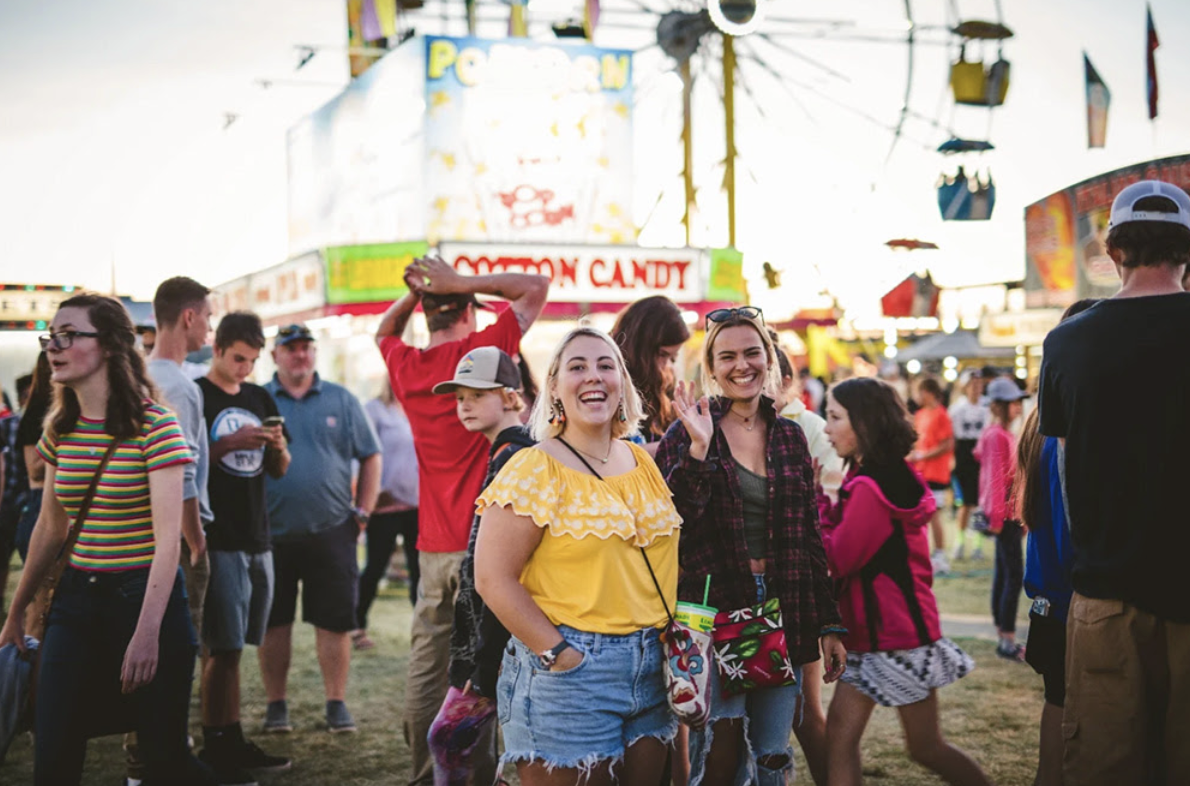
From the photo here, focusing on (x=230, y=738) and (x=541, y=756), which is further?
(x=230, y=738)

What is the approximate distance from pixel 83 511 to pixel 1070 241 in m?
21.6

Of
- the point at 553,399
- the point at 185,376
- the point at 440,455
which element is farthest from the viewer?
the point at 185,376

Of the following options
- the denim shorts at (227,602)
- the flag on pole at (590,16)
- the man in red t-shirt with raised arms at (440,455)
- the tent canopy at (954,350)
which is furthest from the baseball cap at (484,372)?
the tent canopy at (954,350)

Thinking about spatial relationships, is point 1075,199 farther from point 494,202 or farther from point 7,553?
point 7,553

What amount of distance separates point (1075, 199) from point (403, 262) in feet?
50.3

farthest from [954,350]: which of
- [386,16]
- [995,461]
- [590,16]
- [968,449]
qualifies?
[995,461]

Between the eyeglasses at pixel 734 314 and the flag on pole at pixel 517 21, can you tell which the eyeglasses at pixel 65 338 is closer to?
the eyeglasses at pixel 734 314

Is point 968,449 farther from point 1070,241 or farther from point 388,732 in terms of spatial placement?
point 1070,241

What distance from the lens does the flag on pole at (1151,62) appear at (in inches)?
625

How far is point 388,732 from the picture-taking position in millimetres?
5672

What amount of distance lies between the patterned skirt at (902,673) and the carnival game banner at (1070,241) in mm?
16406

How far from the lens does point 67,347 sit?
3.44 meters

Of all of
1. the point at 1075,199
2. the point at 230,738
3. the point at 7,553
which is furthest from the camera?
the point at 1075,199

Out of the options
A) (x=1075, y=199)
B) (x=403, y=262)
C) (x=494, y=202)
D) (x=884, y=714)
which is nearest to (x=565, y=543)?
(x=884, y=714)
